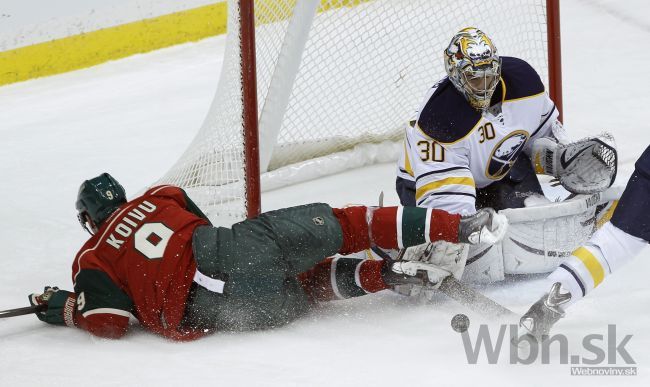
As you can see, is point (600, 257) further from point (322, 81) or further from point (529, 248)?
point (322, 81)

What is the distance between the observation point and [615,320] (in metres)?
Result: 2.70

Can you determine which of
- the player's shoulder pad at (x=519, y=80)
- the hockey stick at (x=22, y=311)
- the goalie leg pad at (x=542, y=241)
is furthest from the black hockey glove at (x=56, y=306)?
the player's shoulder pad at (x=519, y=80)

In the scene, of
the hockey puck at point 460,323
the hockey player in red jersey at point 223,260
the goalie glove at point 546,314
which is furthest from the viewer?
the hockey player in red jersey at point 223,260

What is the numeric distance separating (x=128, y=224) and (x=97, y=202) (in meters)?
0.14

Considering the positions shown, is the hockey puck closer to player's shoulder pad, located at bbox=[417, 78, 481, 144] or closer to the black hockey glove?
player's shoulder pad, located at bbox=[417, 78, 481, 144]

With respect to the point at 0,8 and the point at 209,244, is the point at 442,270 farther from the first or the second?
the point at 0,8

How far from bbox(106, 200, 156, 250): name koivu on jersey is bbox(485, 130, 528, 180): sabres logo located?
99cm

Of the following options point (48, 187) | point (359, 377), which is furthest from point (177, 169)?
point (359, 377)

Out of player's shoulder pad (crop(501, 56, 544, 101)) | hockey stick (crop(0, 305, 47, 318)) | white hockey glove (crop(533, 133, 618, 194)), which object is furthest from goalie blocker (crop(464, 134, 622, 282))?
hockey stick (crop(0, 305, 47, 318))

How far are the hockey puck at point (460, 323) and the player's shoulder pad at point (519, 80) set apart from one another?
2.59 feet

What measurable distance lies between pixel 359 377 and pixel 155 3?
3546mm

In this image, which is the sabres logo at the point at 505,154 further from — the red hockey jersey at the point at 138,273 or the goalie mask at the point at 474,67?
the red hockey jersey at the point at 138,273
